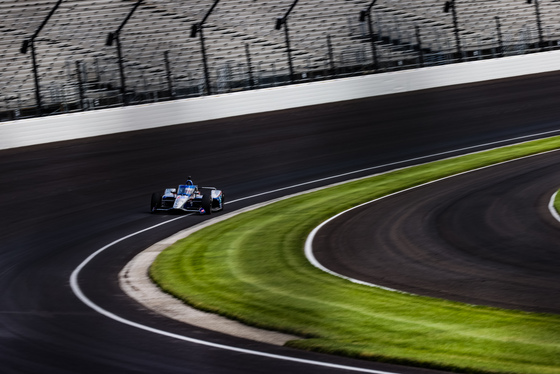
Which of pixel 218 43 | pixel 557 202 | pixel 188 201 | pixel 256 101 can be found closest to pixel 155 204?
pixel 188 201

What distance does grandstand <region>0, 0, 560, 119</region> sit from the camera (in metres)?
27.9

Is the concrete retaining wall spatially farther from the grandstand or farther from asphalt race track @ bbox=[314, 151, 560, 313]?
asphalt race track @ bbox=[314, 151, 560, 313]

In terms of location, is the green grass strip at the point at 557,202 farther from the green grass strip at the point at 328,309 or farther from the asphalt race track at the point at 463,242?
the green grass strip at the point at 328,309

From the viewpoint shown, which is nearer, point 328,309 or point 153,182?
point 328,309

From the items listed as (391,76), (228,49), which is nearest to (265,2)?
(228,49)

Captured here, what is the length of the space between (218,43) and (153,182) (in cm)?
1299

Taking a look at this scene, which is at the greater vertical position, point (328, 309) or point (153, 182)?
point (153, 182)

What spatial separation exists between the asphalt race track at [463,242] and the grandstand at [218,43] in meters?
13.1

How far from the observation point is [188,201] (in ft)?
57.0

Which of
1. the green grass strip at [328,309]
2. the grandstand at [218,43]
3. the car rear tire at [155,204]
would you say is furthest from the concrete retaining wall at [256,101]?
the green grass strip at [328,309]

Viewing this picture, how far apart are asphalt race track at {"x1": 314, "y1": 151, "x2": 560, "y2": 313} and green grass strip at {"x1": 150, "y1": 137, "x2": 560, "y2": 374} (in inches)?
19.4

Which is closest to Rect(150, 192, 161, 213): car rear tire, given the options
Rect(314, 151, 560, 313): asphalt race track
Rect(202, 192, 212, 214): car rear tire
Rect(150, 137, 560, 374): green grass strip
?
Rect(202, 192, 212, 214): car rear tire

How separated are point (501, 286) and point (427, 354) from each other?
252 cm

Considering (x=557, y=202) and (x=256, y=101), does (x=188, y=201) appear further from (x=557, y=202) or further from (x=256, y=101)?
(x=256, y=101)
